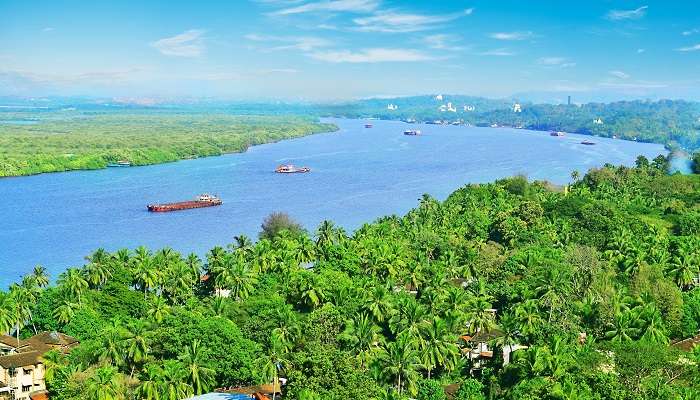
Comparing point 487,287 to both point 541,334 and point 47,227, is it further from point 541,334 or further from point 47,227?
point 47,227

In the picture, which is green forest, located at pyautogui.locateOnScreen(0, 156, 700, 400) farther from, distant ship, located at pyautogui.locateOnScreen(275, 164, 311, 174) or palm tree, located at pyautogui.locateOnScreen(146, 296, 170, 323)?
distant ship, located at pyautogui.locateOnScreen(275, 164, 311, 174)

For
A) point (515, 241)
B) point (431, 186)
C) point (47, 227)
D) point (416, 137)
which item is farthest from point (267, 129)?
point (515, 241)

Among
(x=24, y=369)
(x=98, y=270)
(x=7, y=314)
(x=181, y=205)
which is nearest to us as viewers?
(x=24, y=369)

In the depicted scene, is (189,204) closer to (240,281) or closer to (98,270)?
(98,270)

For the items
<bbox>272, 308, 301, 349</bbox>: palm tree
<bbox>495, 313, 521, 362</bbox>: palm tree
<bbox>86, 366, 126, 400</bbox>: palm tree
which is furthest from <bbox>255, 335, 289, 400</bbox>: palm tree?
<bbox>495, 313, 521, 362</bbox>: palm tree

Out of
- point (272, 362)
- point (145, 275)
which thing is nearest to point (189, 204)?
point (145, 275)

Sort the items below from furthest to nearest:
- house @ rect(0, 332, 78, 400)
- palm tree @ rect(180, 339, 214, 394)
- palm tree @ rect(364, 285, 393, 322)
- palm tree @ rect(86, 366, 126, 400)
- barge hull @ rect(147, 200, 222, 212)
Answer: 1. barge hull @ rect(147, 200, 222, 212)
2. palm tree @ rect(364, 285, 393, 322)
3. house @ rect(0, 332, 78, 400)
4. palm tree @ rect(180, 339, 214, 394)
5. palm tree @ rect(86, 366, 126, 400)
